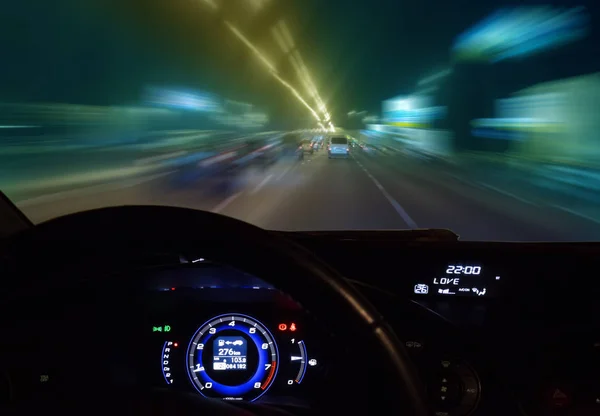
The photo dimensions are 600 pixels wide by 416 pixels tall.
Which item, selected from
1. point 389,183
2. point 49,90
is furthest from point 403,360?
point 389,183

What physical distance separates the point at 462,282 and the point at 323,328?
1022 mm

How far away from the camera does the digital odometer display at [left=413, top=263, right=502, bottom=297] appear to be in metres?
3.80

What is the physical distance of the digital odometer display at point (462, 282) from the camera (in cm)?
380

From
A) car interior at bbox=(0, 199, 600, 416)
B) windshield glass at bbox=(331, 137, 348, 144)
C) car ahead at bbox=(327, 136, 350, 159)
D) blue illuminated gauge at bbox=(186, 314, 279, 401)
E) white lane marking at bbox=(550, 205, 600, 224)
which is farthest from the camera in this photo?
car ahead at bbox=(327, 136, 350, 159)

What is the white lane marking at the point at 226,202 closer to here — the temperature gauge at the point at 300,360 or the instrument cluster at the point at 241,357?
the instrument cluster at the point at 241,357

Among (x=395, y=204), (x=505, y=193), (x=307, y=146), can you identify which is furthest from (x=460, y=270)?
(x=307, y=146)

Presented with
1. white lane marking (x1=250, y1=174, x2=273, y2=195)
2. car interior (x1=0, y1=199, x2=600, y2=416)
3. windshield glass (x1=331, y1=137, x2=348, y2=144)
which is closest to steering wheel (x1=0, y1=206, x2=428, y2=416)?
car interior (x1=0, y1=199, x2=600, y2=416)

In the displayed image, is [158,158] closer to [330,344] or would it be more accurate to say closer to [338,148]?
[330,344]

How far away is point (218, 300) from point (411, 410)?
67.9 inches

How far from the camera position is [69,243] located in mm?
2004

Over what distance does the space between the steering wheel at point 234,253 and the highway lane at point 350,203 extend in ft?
5.74

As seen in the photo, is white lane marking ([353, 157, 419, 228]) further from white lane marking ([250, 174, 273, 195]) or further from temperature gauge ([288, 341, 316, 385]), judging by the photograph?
temperature gauge ([288, 341, 316, 385])

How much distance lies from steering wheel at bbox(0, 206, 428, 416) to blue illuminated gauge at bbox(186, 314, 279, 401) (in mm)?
1354

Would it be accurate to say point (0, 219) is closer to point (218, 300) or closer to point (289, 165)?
point (218, 300)
